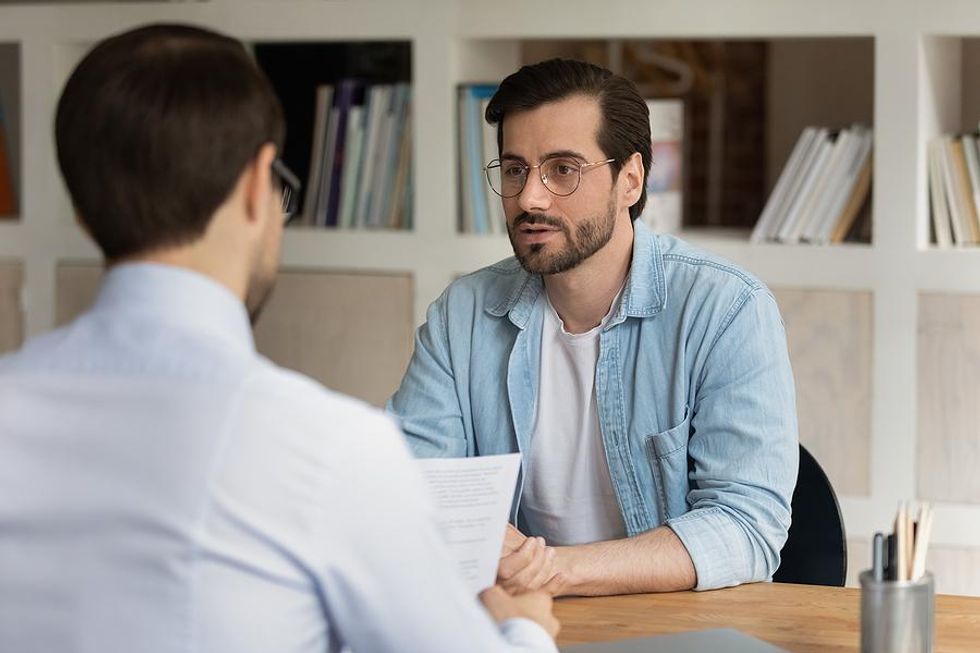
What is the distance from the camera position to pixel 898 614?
1434mm

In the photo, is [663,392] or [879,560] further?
[663,392]

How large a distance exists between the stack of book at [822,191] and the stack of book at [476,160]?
0.59 m

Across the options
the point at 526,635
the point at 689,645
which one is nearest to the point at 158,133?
the point at 526,635

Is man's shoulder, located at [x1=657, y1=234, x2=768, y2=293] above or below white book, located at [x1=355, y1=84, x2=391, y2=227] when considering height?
below

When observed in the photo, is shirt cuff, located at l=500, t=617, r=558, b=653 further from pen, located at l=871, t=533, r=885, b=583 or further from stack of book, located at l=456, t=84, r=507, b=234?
stack of book, located at l=456, t=84, r=507, b=234

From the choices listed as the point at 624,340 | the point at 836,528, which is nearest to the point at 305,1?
the point at 624,340

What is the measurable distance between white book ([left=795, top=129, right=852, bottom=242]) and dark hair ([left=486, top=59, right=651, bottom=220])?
824 mm

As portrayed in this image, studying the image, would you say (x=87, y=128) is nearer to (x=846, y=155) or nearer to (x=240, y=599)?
(x=240, y=599)

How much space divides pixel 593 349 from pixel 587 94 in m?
Answer: 0.40

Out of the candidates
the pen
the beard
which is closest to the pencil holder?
the pen

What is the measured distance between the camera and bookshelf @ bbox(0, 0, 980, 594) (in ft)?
9.27

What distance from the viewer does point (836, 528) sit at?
2004 mm

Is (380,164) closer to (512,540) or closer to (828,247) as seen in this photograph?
(828,247)

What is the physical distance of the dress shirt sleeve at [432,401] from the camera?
83.8 inches
